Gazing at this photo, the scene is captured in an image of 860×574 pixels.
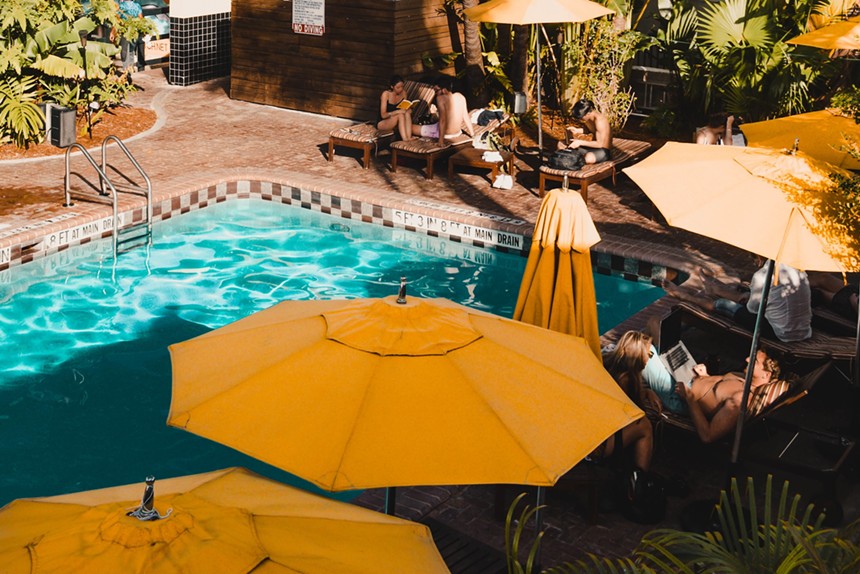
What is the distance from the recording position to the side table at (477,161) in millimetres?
15242

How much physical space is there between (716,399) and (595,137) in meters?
7.70

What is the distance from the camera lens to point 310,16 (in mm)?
19469

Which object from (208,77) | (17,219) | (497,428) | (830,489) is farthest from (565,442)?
(208,77)

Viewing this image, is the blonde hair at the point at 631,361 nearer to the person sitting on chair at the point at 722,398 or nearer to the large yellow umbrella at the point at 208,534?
the person sitting on chair at the point at 722,398

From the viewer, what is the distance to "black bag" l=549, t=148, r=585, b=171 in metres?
14.4

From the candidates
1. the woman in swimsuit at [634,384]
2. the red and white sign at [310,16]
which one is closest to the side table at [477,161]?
the red and white sign at [310,16]

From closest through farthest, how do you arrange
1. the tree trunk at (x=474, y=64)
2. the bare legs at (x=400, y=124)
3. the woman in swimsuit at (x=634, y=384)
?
the woman in swimsuit at (x=634, y=384)
the bare legs at (x=400, y=124)
the tree trunk at (x=474, y=64)

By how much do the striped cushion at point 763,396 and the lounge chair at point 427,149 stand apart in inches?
329

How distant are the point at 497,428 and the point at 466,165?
10616 millimetres

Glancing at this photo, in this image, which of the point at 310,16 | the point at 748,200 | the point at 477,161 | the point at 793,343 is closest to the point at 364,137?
the point at 477,161

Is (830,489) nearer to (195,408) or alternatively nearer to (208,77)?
(195,408)

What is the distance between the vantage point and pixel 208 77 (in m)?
22.1

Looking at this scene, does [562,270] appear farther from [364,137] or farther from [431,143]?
Answer: [364,137]

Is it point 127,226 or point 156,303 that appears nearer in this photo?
point 156,303
